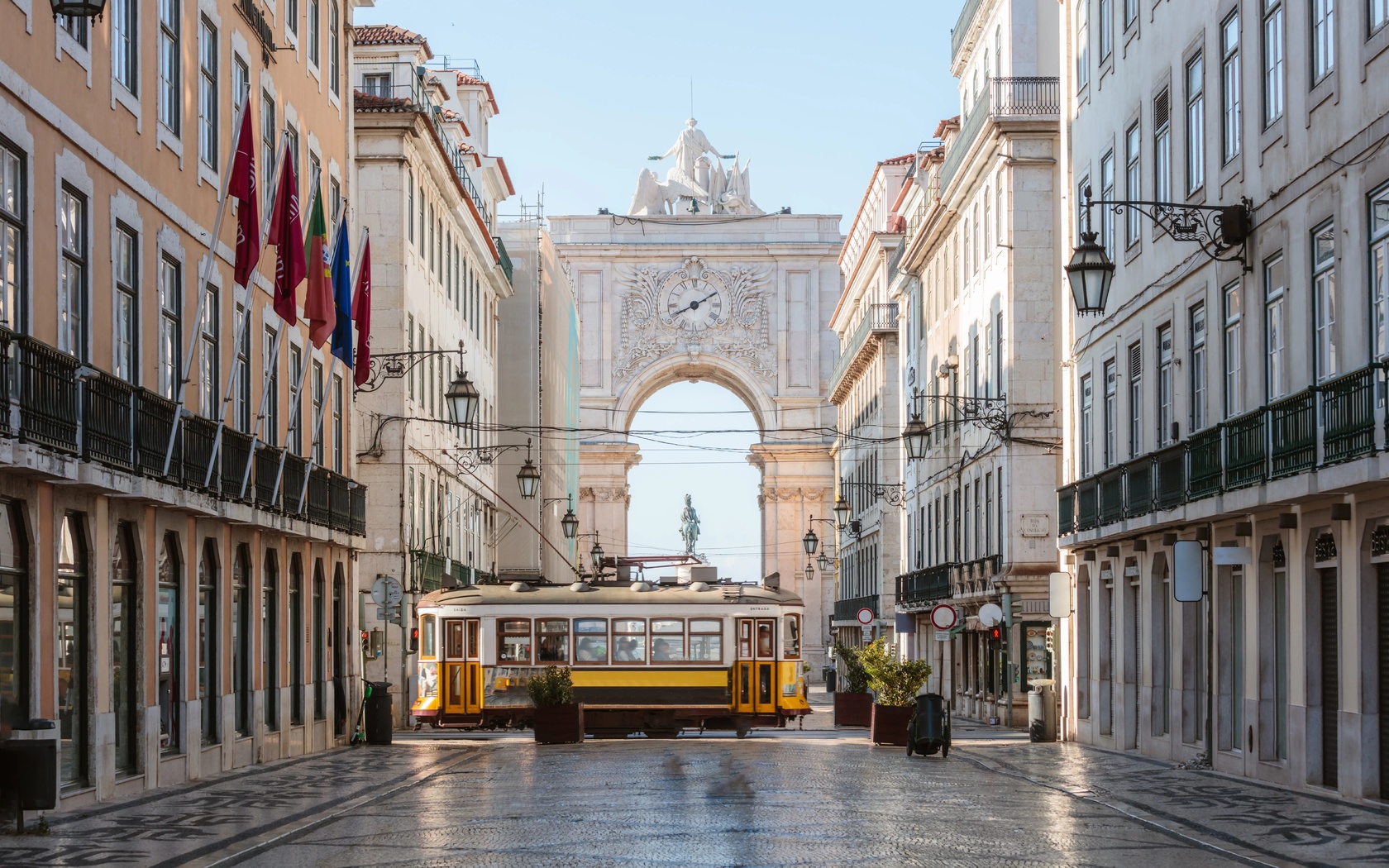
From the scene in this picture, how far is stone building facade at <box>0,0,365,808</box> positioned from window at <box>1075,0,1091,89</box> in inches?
463

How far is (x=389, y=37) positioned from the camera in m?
47.6

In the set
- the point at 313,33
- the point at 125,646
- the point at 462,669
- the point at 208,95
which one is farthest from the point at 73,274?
the point at 462,669

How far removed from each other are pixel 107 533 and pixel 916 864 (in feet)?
33.6

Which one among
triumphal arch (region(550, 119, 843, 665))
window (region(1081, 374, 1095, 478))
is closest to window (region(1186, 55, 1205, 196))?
window (region(1081, 374, 1095, 478))

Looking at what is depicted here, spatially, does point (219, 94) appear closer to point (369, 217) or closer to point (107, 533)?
point (107, 533)

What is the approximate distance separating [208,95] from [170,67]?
1875 millimetres

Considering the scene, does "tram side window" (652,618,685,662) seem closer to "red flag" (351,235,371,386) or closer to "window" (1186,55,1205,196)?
"red flag" (351,235,371,386)

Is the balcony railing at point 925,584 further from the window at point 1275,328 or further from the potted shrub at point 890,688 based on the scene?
the window at point 1275,328

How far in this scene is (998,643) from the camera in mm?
41438

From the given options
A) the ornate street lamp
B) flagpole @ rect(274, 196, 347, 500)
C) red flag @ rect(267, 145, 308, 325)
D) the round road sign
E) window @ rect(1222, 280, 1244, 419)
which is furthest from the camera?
the round road sign

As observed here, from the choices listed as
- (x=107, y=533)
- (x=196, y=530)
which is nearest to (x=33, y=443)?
(x=107, y=533)

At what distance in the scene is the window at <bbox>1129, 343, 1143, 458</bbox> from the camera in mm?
29250

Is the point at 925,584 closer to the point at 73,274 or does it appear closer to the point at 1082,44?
the point at 1082,44

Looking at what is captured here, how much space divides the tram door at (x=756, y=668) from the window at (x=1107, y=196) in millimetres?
8321
